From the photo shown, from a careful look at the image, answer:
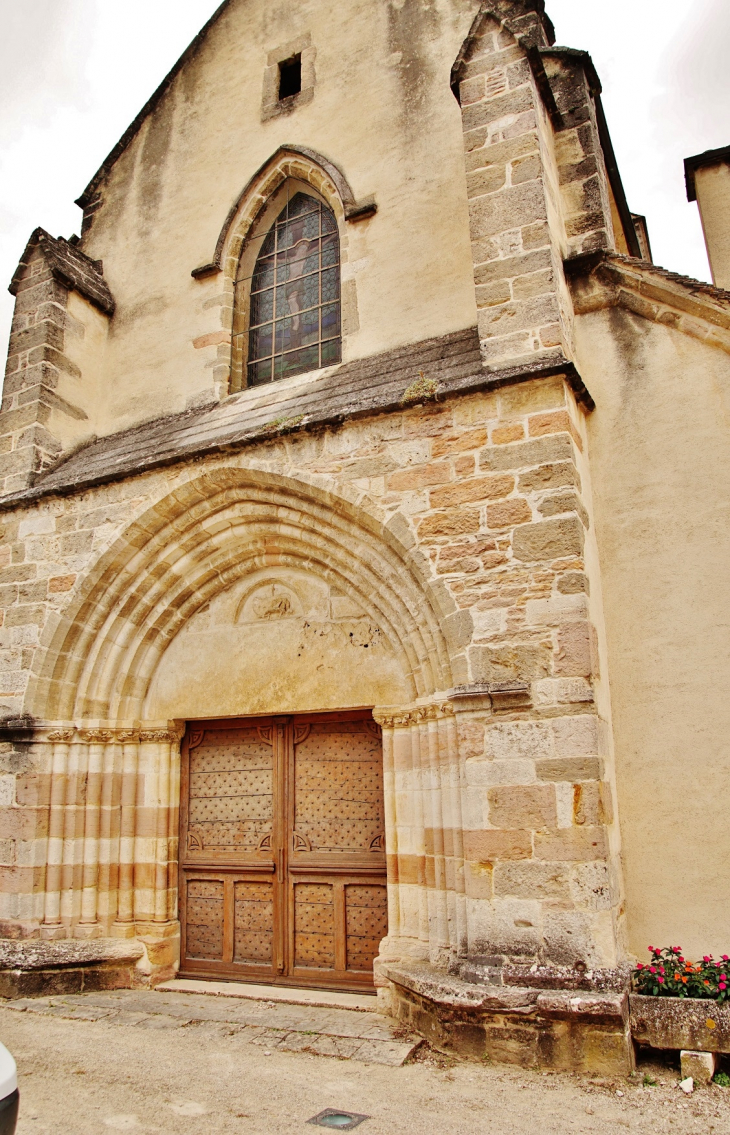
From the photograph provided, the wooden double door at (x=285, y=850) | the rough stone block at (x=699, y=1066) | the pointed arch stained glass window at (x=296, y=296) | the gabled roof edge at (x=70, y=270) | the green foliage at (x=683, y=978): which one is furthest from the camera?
the gabled roof edge at (x=70, y=270)

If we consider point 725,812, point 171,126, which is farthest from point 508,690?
point 171,126

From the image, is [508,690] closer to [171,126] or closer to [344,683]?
[344,683]

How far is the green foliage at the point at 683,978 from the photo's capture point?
3834 millimetres

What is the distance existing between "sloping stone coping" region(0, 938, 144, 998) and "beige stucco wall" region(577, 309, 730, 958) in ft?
10.8

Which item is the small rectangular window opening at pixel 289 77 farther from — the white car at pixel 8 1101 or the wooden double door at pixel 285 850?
the white car at pixel 8 1101

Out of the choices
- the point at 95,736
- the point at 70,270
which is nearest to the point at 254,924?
the point at 95,736

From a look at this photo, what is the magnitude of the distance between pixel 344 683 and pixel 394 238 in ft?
10.7

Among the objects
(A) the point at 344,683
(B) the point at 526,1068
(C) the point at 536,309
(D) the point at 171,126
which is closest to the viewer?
(B) the point at 526,1068

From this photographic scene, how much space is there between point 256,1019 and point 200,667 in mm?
2308

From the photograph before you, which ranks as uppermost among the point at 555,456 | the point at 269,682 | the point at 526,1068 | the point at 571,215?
the point at 571,215

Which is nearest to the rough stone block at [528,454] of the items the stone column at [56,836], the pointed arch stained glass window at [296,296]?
the pointed arch stained glass window at [296,296]

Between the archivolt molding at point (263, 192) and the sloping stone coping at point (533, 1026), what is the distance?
5497 millimetres

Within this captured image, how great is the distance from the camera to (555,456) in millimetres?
4469

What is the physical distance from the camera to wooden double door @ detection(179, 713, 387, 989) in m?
5.16
